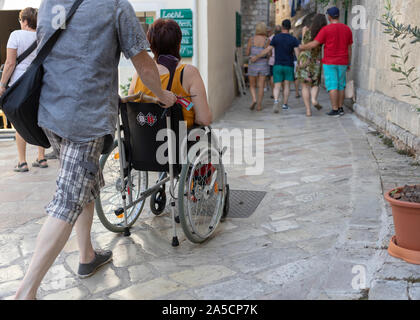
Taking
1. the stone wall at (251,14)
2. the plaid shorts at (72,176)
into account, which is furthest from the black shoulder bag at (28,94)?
the stone wall at (251,14)

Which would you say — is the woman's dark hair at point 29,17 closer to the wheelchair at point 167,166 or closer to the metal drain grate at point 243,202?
the wheelchair at point 167,166

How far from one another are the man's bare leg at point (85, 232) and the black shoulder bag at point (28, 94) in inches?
24.8

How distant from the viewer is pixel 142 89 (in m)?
3.40

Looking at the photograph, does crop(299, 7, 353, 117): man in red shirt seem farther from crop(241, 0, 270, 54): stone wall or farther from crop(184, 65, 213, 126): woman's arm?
crop(241, 0, 270, 54): stone wall

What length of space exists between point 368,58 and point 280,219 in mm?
5856

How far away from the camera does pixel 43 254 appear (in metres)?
2.46

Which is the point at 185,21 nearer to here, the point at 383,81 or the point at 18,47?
the point at 383,81

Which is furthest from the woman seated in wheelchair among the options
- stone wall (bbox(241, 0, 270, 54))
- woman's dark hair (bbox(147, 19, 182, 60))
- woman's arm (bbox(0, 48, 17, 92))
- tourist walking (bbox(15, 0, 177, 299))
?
stone wall (bbox(241, 0, 270, 54))

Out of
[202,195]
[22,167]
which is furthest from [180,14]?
[202,195]

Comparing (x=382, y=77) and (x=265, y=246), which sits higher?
(x=382, y=77)

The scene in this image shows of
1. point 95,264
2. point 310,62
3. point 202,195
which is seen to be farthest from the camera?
point 310,62

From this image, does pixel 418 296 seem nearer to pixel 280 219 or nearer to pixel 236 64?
pixel 280 219

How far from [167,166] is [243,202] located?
1.31 m
